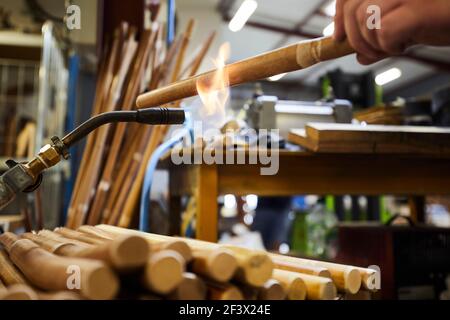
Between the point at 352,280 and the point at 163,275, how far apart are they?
13.4 inches

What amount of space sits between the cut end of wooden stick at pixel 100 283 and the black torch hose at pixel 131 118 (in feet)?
1.37

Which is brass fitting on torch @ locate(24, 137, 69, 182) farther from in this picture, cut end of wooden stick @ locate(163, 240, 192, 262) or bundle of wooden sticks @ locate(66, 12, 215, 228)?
bundle of wooden sticks @ locate(66, 12, 215, 228)

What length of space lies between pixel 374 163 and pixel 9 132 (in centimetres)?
290

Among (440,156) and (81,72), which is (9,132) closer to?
(81,72)

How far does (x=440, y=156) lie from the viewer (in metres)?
1.59

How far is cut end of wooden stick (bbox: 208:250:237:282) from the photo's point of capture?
53 cm

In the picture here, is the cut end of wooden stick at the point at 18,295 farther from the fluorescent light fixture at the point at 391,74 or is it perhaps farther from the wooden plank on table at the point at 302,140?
the fluorescent light fixture at the point at 391,74

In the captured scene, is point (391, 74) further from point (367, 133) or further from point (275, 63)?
point (275, 63)

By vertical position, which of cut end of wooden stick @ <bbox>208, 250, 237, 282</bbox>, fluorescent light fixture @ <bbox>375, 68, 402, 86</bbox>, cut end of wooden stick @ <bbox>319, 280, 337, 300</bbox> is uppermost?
fluorescent light fixture @ <bbox>375, 68, 402, 86</bbox>

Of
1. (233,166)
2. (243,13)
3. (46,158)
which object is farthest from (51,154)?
(243,13)

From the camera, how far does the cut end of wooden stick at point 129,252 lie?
0.47 meters

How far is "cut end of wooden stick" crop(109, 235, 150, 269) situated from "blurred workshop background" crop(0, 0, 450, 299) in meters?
0.54

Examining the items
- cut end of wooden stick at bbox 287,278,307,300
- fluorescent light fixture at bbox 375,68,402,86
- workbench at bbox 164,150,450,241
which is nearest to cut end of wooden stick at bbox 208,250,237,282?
cut end of wooden stick at bbox 287,278,307,300

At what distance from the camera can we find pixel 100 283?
18.2 inches
